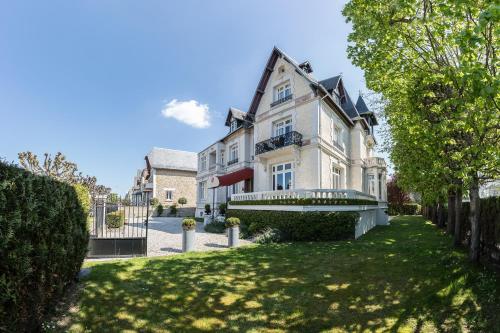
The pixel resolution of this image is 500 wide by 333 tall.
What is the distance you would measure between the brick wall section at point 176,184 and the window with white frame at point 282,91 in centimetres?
2597

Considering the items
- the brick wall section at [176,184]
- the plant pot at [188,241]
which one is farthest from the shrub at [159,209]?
the plant pot at [188,241]

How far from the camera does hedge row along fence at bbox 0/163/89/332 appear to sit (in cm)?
354

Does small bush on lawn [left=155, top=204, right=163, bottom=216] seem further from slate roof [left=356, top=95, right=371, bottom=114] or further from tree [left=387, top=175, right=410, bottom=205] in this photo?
tree [left=387, top=175, right=410, bottom=205]

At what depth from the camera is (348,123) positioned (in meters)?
23.6

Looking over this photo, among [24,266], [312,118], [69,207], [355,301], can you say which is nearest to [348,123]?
[312,118]

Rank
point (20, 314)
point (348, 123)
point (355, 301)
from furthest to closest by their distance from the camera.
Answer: point (348, 123) < point (355, 301) < point (20, 314)

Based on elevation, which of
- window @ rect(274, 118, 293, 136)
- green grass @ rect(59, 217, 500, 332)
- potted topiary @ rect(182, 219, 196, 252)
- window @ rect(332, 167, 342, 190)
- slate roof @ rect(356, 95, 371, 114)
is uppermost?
slate roof @ rect(356, 95, 371, 114)

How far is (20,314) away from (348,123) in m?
23.7

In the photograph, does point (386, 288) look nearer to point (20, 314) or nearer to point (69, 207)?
point (20, 314)

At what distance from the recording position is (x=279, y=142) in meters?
19.8

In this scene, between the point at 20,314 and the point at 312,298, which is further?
the point at 312,298

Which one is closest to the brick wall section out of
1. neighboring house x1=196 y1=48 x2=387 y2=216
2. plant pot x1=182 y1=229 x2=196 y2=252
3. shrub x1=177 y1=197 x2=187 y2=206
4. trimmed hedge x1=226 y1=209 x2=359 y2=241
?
shrub x1=177 y1=197 x2=187 y2=206

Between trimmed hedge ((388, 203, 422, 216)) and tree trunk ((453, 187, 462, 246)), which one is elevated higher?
tree trunk ((453, 187, 462, 246))

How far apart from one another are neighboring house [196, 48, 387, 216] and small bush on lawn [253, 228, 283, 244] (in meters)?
5.04
